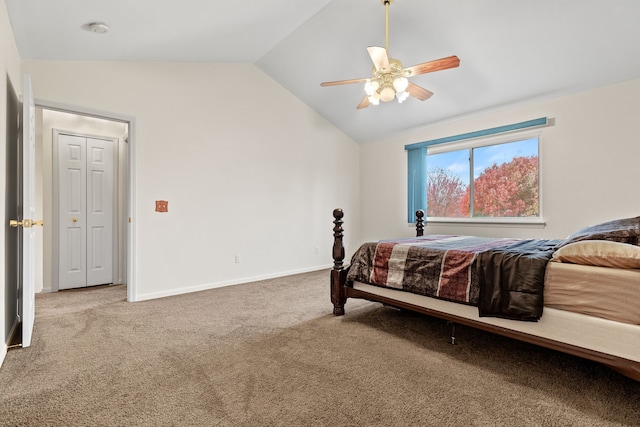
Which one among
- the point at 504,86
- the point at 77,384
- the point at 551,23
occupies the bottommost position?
the point at 77,384

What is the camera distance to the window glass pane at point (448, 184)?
15.8 ft

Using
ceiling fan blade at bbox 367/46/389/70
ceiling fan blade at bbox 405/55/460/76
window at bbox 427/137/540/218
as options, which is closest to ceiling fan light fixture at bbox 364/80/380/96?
ceiling fan blade at bbox 367/46/389/70

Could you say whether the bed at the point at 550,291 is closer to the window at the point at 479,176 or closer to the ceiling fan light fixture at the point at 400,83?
the ceiling fan light fixture at the point at 400,83

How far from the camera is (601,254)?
178 cm

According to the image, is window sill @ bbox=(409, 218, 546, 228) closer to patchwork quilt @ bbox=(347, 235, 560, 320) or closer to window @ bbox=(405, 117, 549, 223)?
window @ bbox=(405, 117, 549, 223)

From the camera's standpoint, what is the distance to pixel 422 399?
1701 millimetres

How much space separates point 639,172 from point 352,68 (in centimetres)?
323

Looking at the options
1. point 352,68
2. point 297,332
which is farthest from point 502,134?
point 297,332

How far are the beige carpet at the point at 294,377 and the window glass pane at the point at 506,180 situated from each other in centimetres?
227

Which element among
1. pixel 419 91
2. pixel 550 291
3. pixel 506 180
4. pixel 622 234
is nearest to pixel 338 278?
pixel 550 291

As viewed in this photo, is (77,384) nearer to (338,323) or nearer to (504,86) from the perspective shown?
(338,323)

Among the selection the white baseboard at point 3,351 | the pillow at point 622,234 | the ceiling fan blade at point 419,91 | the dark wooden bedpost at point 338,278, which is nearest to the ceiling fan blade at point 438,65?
the ceiling fan blade at point 419,91

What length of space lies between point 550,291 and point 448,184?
3275 millimetres

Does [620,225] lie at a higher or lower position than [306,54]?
lower
